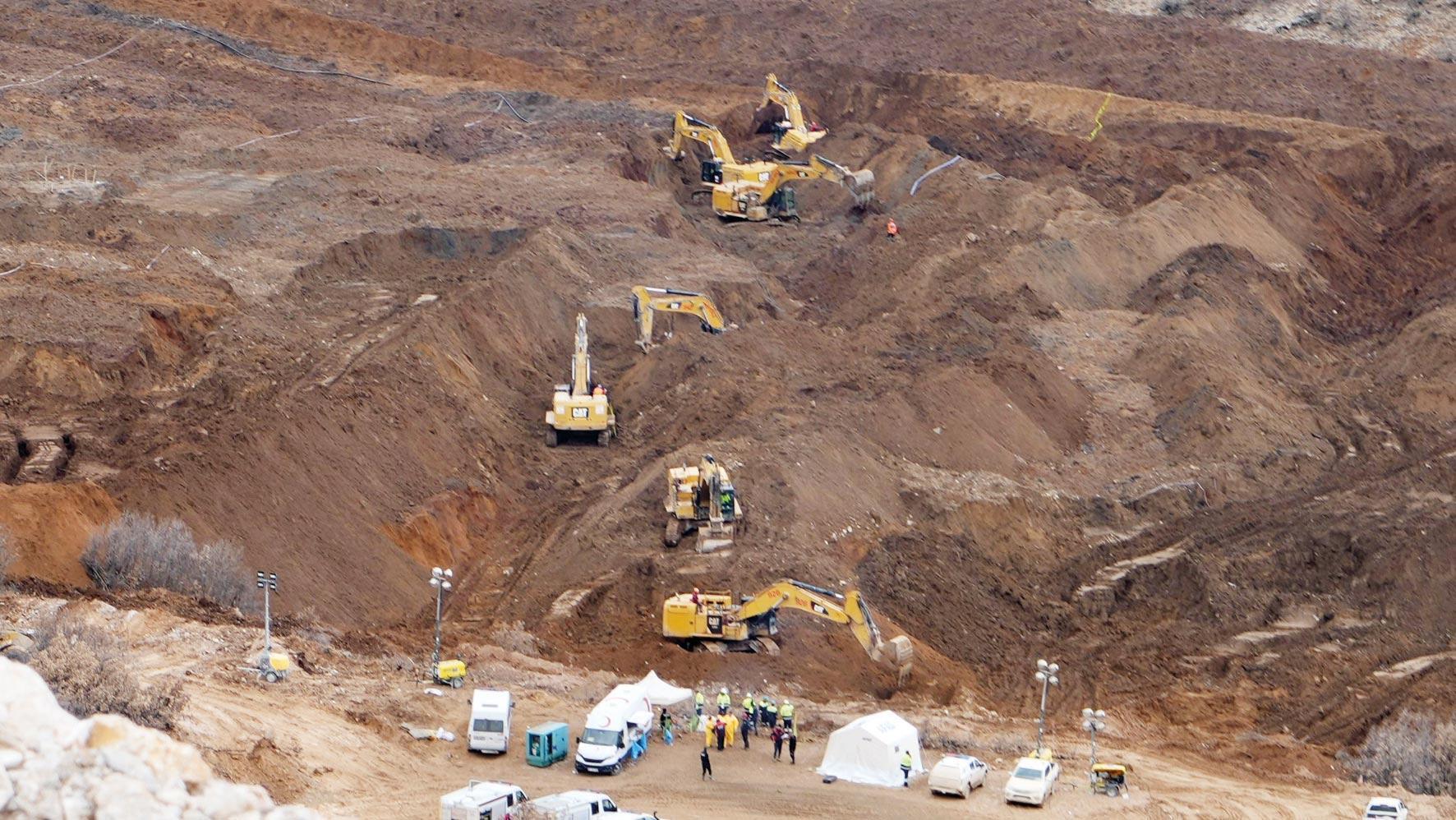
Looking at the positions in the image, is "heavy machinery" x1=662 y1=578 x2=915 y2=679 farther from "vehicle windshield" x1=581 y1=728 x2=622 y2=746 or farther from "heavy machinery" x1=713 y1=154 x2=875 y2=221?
"heavy machinery" x1=713 y1=154 x2=875 y2=221

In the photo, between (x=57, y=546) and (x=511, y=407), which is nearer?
(x=57, y=546)

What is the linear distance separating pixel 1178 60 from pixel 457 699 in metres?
57.7

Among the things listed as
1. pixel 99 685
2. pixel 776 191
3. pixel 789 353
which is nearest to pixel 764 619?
pixel 99 685

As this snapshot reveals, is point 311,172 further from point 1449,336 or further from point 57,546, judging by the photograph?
point 1449,336

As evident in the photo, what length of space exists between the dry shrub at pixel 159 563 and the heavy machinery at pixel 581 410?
34.7 feet

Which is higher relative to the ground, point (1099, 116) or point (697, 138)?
point (1099, 116)

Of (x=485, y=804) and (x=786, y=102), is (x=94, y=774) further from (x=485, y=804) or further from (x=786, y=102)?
(x=786, y=102)

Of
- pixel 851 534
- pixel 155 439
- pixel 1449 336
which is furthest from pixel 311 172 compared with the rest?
pixel 1449 336

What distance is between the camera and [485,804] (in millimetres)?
22781

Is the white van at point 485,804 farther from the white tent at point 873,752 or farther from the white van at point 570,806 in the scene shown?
the white tent at point 873,752

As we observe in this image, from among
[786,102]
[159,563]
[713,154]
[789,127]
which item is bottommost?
[159,563]

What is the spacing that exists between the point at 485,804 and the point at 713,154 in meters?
42.0

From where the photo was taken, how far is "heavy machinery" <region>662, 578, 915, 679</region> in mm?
31156

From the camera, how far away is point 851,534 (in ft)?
120
